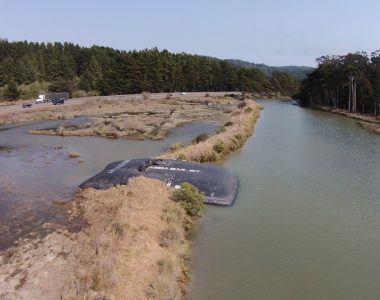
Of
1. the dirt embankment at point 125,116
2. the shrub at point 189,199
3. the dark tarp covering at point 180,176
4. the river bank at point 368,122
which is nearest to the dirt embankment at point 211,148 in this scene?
the dark tarp covering at point 180,176

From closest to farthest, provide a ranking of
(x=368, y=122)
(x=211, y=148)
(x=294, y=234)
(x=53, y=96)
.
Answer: (x=294, y=234), (x=211, y=148), (x=368, y=122), (x=53, y=96)

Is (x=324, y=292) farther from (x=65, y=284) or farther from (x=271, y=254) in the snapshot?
(x=65, y=284)

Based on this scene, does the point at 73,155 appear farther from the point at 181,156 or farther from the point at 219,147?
the point at 219,147

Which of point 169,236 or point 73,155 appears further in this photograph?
point 73,155

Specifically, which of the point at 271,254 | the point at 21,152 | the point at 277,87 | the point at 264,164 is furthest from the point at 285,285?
the point at 277,87

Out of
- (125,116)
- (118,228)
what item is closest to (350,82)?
(125,116)

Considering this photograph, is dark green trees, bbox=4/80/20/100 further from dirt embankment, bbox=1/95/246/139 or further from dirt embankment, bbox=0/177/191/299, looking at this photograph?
dirt embankment, bbox=0/177/191/299
